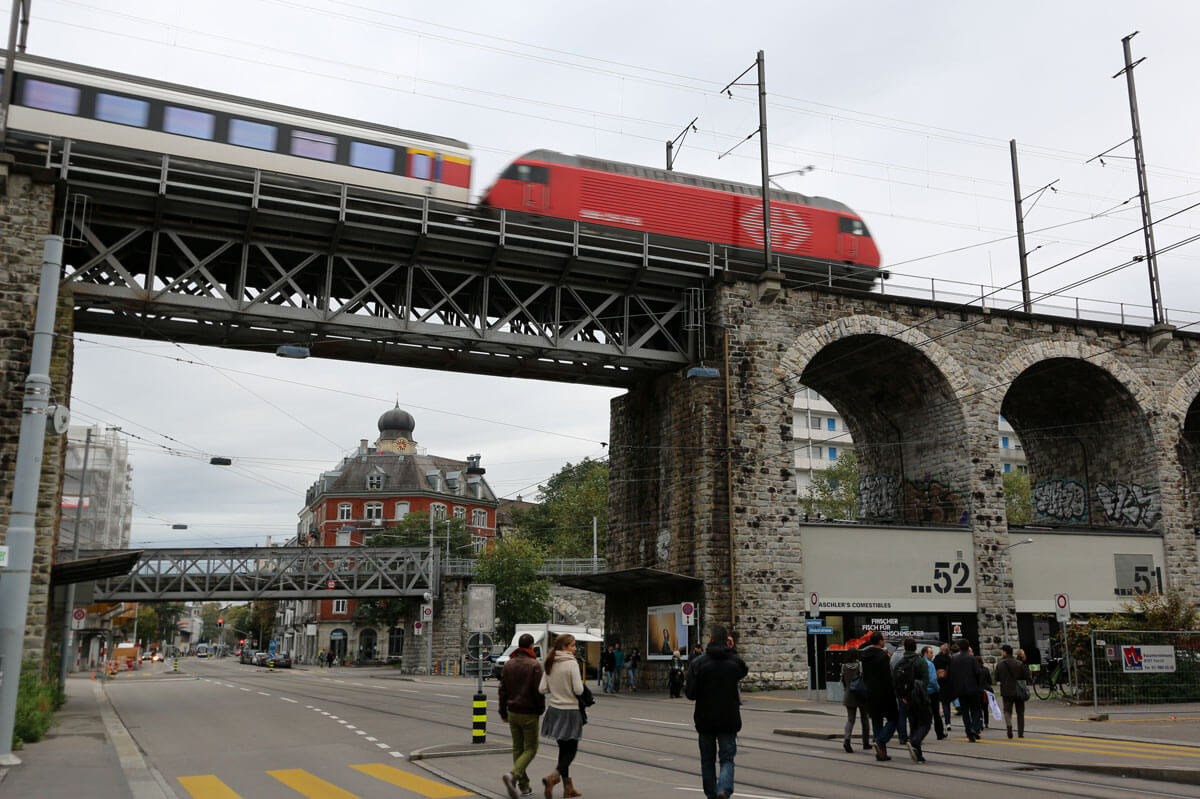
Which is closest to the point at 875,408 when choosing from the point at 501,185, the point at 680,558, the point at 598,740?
the point at 680,558

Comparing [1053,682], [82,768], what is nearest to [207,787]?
[82,768]

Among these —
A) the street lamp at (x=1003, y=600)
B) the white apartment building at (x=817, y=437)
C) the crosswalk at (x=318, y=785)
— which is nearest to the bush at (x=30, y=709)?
the crosswalk at (x=318, y=785)

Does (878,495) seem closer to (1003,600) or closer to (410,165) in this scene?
(1003,600)

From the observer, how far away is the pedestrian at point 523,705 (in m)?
9.64

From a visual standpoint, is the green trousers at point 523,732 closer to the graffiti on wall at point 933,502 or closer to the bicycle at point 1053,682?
the bicycle at point 1053,682

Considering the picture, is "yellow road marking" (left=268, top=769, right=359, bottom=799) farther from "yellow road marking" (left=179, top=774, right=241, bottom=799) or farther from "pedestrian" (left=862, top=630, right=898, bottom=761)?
"pedestrian" (left=862, top=630, right=898, bottom=761)

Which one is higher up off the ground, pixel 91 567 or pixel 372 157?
pixel 372 157

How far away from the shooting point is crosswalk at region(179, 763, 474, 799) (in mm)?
9984

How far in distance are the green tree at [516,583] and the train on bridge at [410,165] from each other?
92.8ft

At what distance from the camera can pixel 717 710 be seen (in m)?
8.44

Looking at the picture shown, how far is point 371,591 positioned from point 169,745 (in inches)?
1297

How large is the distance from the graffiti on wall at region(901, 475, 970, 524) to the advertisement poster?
9.31 meters

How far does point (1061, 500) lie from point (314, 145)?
2814 centimetres

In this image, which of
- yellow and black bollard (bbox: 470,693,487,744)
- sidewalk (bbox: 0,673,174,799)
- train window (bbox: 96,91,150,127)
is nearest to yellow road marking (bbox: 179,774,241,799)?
sidewalk (bbox: 0,673,174,799)
